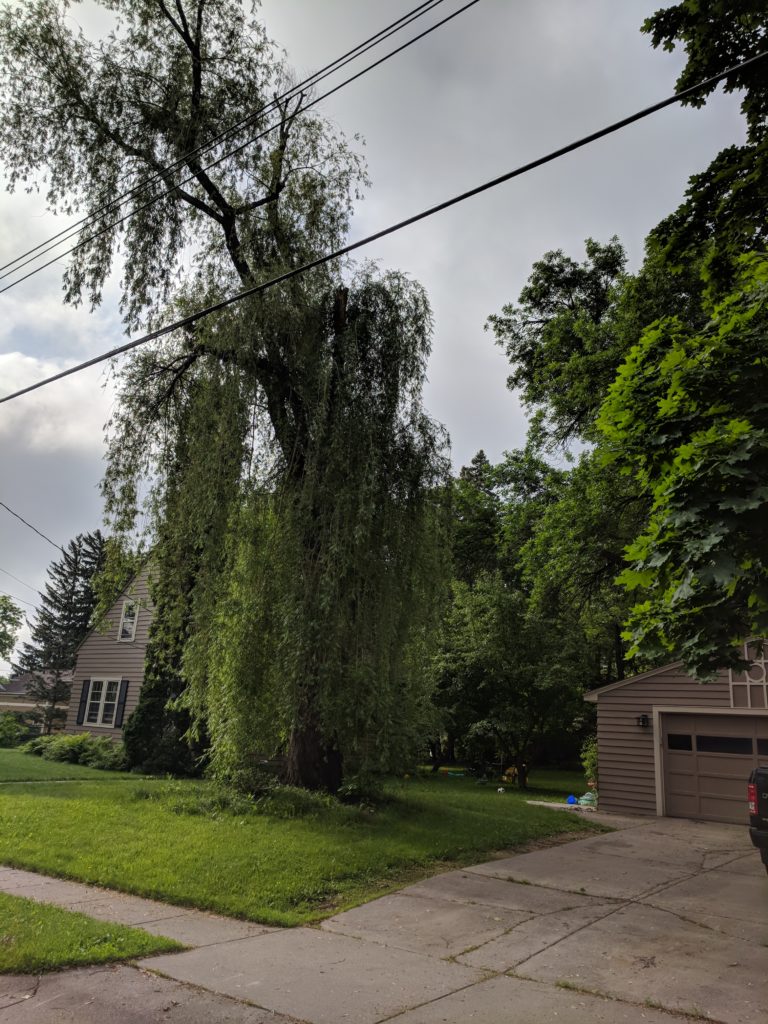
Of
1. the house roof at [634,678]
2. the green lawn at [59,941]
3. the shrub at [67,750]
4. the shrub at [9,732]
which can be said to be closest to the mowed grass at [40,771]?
the shrub at [67,750]

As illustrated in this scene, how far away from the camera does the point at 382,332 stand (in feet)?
37.9

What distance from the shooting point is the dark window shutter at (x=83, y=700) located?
21873mm

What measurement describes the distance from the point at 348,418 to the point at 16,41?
791 centimetres

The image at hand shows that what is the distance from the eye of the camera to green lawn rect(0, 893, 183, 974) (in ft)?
14.2

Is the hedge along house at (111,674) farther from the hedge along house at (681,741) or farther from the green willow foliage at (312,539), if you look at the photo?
the hedge along house at (681,741)

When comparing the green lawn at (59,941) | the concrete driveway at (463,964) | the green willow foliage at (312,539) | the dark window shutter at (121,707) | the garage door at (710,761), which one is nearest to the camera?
the concrete driveway at (463,964)

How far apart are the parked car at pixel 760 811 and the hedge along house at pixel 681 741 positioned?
629 centimetres

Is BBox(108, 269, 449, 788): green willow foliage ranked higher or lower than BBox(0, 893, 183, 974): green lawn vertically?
higher

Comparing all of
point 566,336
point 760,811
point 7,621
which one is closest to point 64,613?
point 7,621

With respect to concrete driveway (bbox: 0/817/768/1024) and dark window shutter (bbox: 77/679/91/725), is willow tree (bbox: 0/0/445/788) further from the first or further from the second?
dark window shutter (bbox: 77/679/91/725)

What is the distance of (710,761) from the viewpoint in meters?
14.3

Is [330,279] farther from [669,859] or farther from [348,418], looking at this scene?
[669,859]

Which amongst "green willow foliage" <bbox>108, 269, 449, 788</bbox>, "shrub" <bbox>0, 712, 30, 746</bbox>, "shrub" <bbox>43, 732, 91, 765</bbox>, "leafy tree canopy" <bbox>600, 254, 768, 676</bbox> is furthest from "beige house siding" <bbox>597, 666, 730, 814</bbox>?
"shrub" <bbox>0, 712, 30, 746</bbox>

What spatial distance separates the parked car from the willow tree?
4583mm
